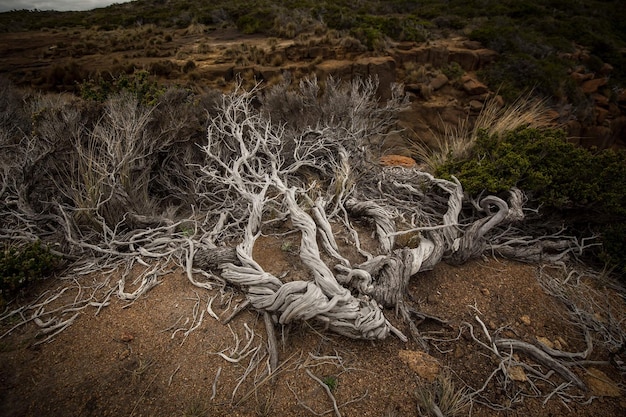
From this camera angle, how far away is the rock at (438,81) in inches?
407

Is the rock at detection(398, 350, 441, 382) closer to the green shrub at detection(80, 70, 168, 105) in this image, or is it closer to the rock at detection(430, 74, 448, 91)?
the green shrub at detection(80, 70, 168, 105)

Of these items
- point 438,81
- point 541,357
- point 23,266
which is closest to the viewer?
point 541,357

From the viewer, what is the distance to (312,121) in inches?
199

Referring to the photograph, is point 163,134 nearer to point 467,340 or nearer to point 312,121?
point 312,121

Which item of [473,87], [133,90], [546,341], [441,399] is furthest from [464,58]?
[441,399]

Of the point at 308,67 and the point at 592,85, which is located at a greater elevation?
the point at 308,67

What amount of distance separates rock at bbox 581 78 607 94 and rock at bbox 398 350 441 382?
45.4 feet

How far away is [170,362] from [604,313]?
11.3ft

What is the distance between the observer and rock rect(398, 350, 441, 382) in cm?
209

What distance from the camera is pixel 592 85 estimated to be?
11.6 m

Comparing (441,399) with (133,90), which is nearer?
(441,399)

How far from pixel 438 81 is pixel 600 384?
10.1m

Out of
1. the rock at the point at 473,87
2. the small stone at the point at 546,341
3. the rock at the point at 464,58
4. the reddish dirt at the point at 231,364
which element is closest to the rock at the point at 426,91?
the rock at the point at 473,87

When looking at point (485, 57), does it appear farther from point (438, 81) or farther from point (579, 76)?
point (579, 76)
